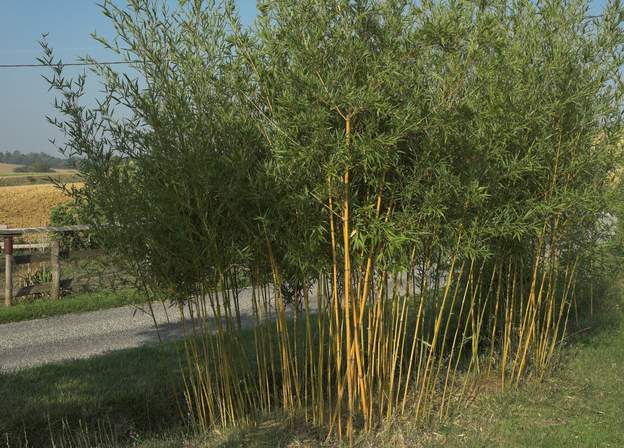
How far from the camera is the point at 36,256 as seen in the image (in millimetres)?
9578

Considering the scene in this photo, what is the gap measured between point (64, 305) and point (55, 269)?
2.16 feet

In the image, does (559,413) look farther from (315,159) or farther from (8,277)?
(8,277)

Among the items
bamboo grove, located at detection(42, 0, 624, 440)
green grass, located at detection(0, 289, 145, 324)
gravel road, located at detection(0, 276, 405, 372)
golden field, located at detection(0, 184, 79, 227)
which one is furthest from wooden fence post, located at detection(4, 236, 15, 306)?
golden field, located at detection(0, 184, 79, 227)

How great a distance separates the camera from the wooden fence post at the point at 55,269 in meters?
9.37

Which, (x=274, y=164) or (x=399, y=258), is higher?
(x=274, y=164)

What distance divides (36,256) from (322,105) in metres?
7.10

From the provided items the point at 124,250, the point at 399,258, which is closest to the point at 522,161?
the point at 399,258

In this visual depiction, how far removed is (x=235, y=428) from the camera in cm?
426

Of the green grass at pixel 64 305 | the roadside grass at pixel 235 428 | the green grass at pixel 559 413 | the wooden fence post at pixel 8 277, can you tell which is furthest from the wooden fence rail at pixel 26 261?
the green grass at pixel 559 413

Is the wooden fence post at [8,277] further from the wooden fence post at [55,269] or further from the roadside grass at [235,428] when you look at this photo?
the roadside grass at [235,428]

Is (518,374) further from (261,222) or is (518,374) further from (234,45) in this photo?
(234,45)

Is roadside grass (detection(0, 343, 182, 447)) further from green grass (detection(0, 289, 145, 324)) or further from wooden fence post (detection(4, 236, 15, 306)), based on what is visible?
wooden fence post (detection(4, 236, 15, 306))

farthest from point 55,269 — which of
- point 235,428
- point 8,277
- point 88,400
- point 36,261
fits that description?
point 235,428

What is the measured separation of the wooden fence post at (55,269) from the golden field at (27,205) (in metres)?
7.70
